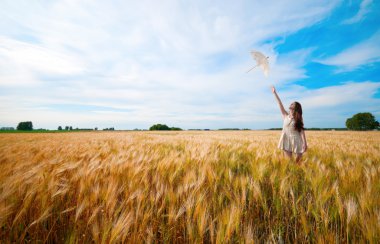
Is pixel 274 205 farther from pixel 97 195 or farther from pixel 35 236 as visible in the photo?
pixel 35 236

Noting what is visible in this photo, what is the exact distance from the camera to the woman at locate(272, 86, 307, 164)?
4031 millimetres

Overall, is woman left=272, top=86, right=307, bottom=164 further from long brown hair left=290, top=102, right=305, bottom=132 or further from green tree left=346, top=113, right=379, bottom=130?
green tree left=346, top=113, right=379, bottom=130

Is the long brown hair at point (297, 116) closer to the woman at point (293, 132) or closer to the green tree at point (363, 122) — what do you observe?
the woman at point (293, 132)

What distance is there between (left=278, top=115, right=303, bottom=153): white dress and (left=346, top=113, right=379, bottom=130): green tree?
87.1 metres

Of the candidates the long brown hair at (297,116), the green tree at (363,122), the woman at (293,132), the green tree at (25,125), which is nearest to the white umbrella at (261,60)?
the woman at (293,132)

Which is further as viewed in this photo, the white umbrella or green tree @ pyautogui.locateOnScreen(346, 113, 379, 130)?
green tree @ pyautogui.locateOnScreen(346, 113, 379, 130)

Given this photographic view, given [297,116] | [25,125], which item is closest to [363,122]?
[297,116]

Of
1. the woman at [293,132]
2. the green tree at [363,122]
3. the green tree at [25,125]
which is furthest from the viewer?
the green tree at [25,125]

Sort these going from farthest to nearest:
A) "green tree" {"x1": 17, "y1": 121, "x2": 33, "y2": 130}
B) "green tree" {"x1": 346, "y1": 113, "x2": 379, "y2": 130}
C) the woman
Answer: "green tree" {"x1": 17, "y1": 121, "x2": 33, "y2": 130}, "green tree" {"x1": 346, "y1": 113, "x2": 379, "y2": 130}, the woman

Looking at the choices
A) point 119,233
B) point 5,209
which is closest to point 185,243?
point 119,233

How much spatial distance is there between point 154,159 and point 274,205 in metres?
2.24

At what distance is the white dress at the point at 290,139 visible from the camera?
160 inches

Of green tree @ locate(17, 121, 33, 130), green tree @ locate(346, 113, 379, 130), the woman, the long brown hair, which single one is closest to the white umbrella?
the woman

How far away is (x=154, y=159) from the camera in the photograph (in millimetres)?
3332
